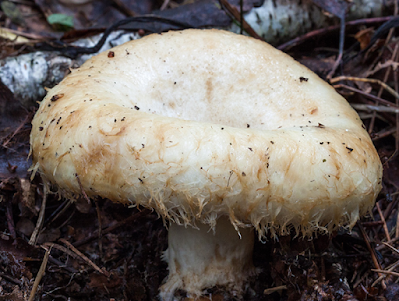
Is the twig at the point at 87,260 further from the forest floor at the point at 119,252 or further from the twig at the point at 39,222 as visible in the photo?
the twig at the point at 39,222

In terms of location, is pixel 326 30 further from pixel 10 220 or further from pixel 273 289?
pixel 10 220

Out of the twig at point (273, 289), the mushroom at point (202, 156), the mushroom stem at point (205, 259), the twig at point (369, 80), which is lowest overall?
the twig at point (273, 289)

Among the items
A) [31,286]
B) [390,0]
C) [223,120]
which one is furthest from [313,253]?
[390,0]

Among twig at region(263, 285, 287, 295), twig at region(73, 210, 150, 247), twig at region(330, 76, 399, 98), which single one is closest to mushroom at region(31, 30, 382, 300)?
twig at region(263, 285, 287, 295)

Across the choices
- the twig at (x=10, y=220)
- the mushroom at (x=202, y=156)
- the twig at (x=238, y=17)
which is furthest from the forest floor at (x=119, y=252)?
the twig at (x=238, y=17)

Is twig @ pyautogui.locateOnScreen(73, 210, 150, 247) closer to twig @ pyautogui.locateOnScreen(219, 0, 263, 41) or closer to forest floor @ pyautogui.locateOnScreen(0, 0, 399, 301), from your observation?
forest floor @ pyautogui.locateOnScreen(0, 0, 399, 301)

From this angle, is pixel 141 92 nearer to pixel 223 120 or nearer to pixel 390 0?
pixel 223 120

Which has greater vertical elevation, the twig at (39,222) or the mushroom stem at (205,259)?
the twig at (39,222)
